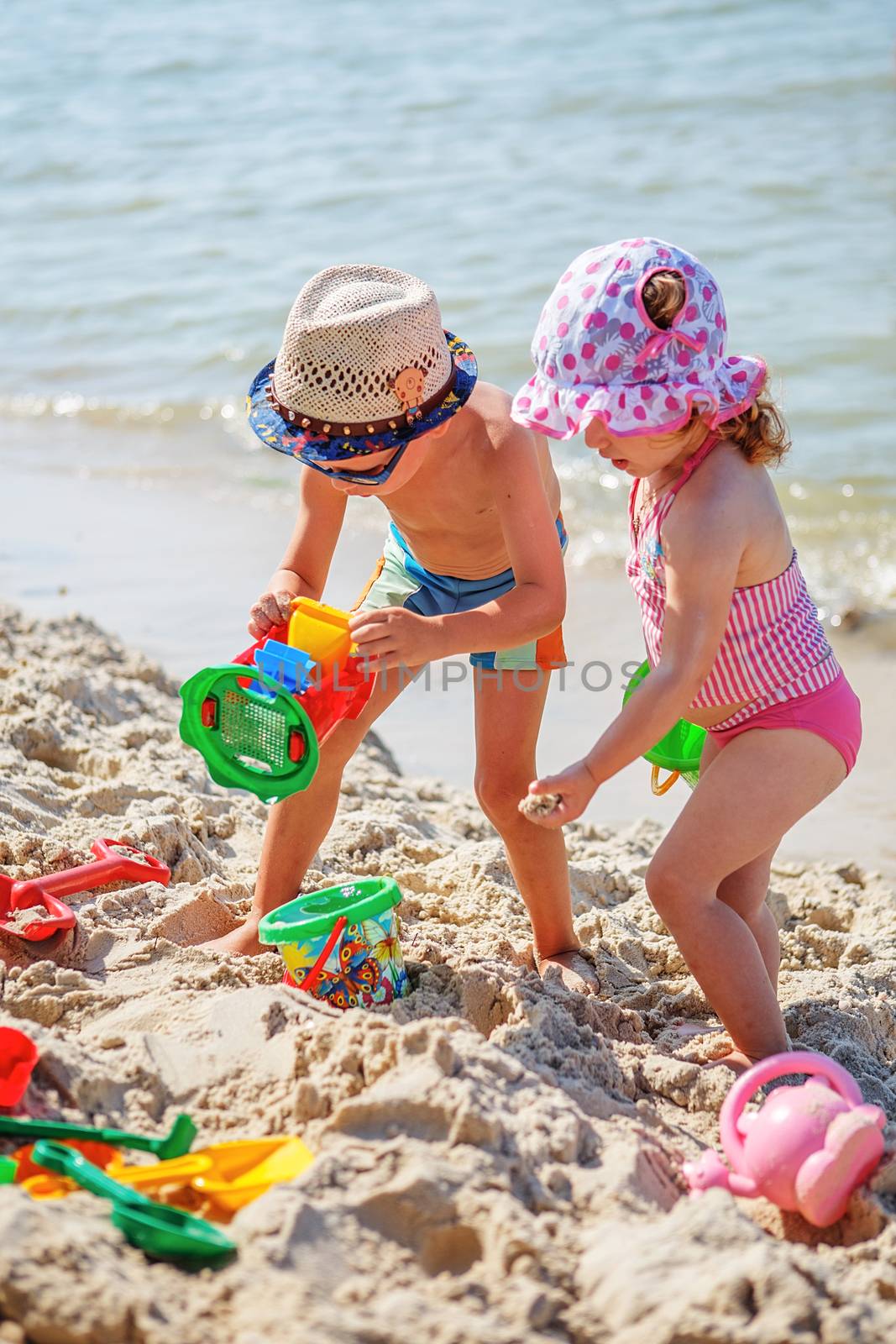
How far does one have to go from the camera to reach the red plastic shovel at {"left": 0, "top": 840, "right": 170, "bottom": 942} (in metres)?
2.38

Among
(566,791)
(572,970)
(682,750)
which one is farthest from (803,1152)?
(682,750)

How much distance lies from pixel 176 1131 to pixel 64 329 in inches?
303

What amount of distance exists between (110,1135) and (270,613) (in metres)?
1.00

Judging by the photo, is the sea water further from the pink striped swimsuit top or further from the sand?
the pink striped swimsuit top

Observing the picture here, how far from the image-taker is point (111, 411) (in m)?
7.35

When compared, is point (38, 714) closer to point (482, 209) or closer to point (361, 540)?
point (361, 540)

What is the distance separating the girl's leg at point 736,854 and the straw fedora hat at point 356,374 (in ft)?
2.56

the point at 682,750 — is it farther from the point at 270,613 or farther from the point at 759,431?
the point at 270,613

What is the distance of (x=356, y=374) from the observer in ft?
7.34

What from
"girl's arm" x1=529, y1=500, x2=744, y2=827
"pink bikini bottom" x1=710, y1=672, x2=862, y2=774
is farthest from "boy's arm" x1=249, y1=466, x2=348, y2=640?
"pink bikini bottom" x1=710, y1=672, x2=862, y2=774

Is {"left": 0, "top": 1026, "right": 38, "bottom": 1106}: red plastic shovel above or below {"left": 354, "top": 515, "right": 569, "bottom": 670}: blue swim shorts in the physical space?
below

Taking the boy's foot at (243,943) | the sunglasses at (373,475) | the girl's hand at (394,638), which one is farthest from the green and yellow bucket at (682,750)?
the boy's foot at (243,943)

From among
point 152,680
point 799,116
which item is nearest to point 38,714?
point 152,680

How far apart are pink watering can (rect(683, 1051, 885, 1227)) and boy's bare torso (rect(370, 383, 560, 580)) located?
112 cm
